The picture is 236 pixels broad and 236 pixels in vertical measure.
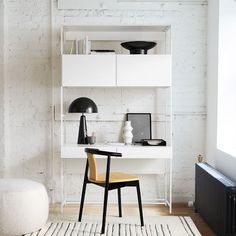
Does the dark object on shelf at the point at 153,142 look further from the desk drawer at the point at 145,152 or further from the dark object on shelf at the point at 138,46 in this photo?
the dark object on shelf at the point at 138,46

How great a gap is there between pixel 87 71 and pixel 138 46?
0.61 meters

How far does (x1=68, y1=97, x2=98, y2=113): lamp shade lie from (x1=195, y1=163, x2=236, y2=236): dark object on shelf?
128 cm

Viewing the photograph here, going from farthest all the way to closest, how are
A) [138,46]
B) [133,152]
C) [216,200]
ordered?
[138,46], [133,152], [216,200]

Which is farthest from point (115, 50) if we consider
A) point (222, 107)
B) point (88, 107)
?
point (222, 107)

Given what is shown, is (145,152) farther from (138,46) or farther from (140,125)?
(138,46)

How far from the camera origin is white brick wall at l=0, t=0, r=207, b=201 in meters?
5.45

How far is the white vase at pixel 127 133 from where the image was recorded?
17.4ft

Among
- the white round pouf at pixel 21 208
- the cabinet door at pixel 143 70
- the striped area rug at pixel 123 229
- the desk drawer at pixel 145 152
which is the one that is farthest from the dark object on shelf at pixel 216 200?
the white round pouf at pixel 21 208

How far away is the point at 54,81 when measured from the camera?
215 inches

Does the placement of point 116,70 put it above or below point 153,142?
above

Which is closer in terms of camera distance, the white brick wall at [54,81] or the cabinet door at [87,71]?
the cabinet door at [87,71]

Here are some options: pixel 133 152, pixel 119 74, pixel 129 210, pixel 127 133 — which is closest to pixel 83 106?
pixel 119 74

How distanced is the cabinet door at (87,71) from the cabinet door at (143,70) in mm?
107

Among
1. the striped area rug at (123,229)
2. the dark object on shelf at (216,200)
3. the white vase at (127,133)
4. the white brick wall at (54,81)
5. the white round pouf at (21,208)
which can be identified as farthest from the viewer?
the white brick wall at (54,81)
